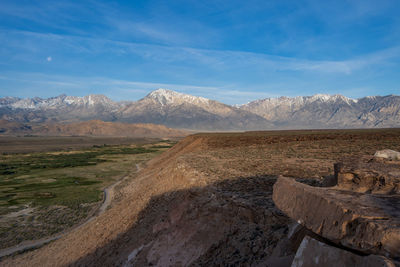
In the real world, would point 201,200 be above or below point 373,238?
below

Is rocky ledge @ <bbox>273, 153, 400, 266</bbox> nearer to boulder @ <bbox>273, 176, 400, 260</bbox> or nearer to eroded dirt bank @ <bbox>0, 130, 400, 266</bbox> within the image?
boulder @ <bbox>273, 176, 400, 260</bbox>

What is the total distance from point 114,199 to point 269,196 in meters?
26.7

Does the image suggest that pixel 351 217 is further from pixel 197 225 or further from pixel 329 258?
pixel 197 225

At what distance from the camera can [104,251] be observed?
15.7m

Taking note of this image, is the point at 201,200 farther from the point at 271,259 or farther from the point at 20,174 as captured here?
the point at 20,174

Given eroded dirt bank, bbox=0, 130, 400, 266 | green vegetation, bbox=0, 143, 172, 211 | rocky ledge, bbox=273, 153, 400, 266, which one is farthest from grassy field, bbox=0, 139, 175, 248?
rocky ledge, bbox=273, 153, 400, 266

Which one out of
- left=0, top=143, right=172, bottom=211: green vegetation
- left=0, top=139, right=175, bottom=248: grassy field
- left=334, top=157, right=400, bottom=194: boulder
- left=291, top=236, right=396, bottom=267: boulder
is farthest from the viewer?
Answer: left=0, top=143, right=172, bottom=211: green vegetation

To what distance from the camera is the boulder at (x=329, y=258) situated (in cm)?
395

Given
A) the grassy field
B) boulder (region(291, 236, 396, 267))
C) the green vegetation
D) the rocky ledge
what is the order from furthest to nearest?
the green vegetation, the grassy field, the rocky ledge, boulder (region(291, 236, 396, 267))

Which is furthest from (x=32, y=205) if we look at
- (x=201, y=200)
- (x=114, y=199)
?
(x=201, y=200)

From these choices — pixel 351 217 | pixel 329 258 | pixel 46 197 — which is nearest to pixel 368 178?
pixel 351 217

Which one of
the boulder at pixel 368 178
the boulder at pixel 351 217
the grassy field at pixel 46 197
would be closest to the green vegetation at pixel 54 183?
the grassy field at pixel 46 197

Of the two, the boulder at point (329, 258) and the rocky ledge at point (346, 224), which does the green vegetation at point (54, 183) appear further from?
the boulder at point (329, 258)

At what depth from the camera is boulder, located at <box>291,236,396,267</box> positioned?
13.0ft
